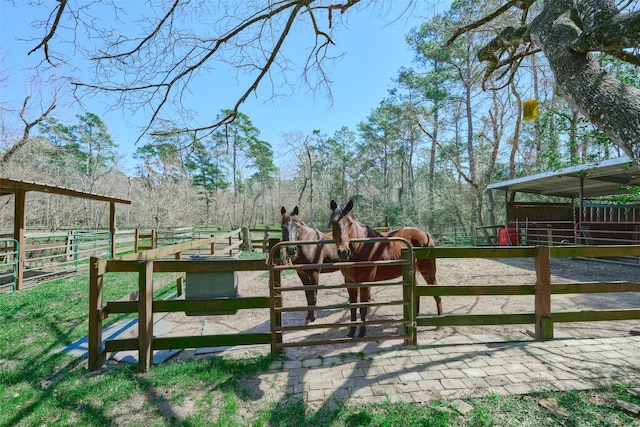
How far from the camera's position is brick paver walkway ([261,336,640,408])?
91.4 inches

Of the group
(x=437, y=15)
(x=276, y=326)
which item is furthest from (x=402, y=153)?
(x=276, y=326)

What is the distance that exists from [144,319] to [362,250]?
263 centimetres

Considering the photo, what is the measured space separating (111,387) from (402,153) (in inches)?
1351

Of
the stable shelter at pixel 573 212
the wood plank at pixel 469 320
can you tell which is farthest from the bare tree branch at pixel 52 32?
the stable shelter at pixel 573 212

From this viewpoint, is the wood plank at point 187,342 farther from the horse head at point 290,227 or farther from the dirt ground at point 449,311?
the horse head at point 290,227

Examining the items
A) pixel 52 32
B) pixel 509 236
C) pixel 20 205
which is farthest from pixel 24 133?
pixel 509 236

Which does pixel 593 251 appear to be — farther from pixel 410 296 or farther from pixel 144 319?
pixel 144 319

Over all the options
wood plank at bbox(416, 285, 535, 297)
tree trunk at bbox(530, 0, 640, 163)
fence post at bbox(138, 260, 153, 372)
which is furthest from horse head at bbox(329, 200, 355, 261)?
tree trunk at bbox(530, 0, 640, 163)

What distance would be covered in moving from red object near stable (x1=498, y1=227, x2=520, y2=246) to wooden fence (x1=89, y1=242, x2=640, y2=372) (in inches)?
422

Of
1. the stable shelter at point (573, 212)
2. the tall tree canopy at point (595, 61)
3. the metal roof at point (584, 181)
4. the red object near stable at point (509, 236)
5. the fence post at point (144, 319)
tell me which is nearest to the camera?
the tall tree canopy at point (595, 61)

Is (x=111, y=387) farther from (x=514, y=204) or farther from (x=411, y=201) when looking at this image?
(x=411, y=201)

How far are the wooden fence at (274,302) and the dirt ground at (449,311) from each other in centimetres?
37

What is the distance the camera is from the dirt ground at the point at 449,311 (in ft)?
12.0

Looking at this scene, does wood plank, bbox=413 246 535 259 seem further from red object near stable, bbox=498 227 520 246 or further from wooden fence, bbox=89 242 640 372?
red object near stable, bbox=498 227 520 246
